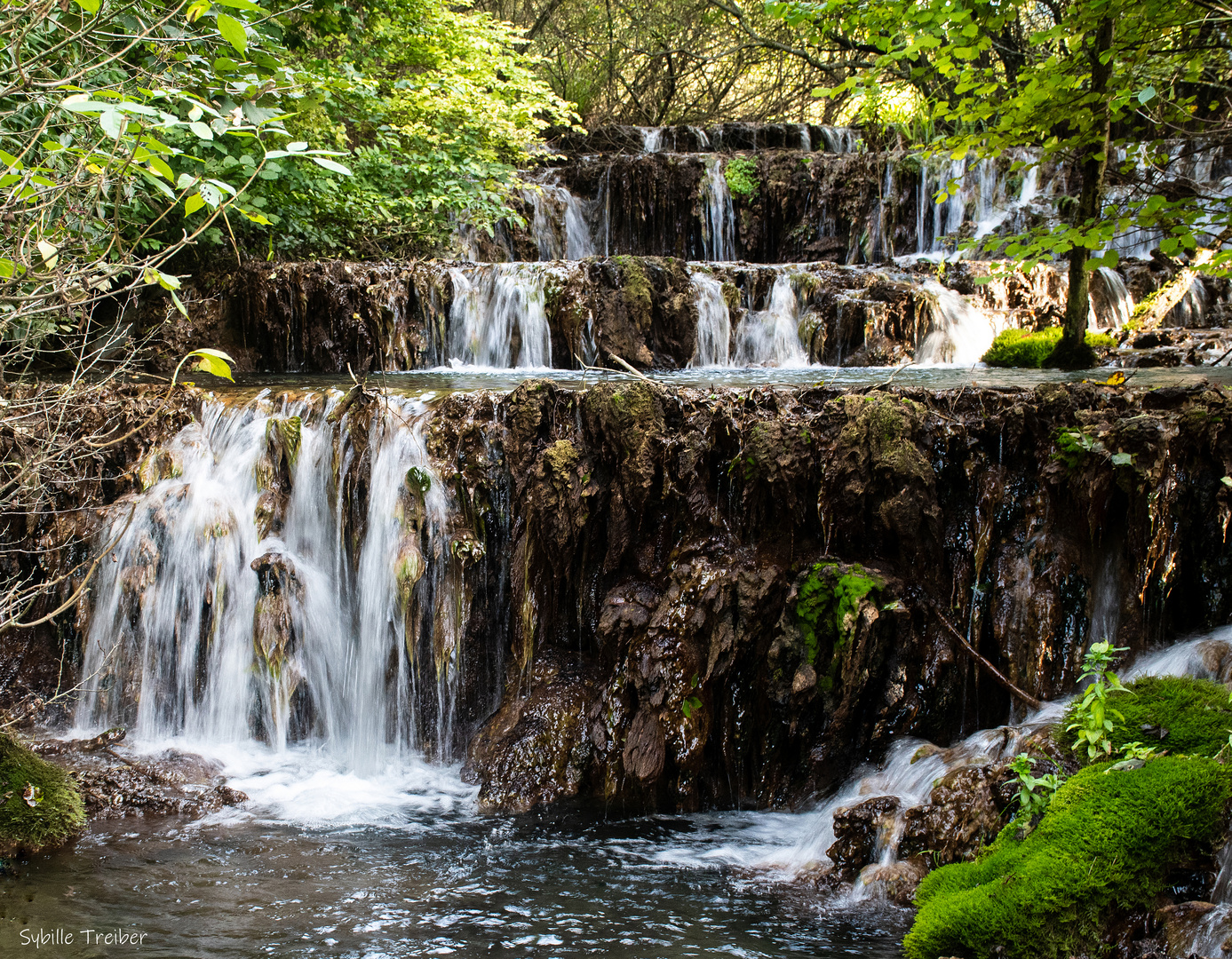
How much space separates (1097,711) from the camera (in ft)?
12.0

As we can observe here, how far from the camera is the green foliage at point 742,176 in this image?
14.2 meters

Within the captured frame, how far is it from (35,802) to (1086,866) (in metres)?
5.10

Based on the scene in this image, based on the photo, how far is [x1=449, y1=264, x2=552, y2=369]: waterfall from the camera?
9609 mm

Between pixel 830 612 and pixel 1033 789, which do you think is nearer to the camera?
pixel 1033 789

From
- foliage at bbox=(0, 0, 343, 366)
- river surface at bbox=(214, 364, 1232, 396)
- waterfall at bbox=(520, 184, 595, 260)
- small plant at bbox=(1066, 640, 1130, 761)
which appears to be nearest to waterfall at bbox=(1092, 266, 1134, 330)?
river surface at bbox=(214, 364, 1232, 396)

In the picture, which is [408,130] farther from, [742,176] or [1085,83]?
[1085,83]

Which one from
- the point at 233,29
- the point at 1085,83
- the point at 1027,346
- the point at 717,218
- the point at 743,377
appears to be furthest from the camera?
the point at 717,218

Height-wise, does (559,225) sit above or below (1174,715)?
above

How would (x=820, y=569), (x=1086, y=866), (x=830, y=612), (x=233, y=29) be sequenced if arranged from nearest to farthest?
(x=233, y=29) < (x=1086, y=866) < (x=830, y=612) < (x=820, y=569)

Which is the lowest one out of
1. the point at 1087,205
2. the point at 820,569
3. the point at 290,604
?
the point at 290,604

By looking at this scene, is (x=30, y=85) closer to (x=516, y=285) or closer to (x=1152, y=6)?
(x=1152, y=6)

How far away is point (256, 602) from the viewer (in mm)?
6137

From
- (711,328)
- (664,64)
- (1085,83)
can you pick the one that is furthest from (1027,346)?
(664,64)

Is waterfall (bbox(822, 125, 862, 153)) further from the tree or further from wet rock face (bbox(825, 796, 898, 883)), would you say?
wet rock face (bbox(825, 796, 898, 883))
